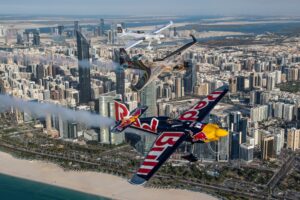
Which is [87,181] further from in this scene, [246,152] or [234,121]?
[234,121]

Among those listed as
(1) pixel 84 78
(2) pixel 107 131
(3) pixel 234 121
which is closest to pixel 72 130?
(2) pixel 107 131

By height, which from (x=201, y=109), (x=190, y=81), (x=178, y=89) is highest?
(x=201, y=109)

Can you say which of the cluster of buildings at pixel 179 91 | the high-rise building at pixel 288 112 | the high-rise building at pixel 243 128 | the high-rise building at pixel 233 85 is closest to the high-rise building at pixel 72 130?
the cluster of buildings at pixel 179 91

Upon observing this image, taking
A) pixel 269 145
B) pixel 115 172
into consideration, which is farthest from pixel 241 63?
pixel 115 172

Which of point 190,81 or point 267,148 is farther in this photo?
point 190,81

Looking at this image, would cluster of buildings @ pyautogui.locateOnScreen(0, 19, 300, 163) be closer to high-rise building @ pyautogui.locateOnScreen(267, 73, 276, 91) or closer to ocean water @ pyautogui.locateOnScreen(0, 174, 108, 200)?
high-rise building @ pyautogui.locateOnScreen(267, 73, 276, 91)

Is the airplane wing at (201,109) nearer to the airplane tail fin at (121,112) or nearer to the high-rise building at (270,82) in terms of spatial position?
the airplane tail fin at (121,112)
